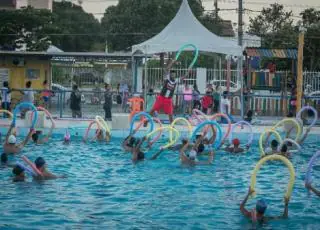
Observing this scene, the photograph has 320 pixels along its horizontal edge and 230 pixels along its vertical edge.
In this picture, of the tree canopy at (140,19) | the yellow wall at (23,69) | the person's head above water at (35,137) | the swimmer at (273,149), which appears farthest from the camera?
the tree canopy at (140,19)

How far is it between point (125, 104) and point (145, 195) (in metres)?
13.2

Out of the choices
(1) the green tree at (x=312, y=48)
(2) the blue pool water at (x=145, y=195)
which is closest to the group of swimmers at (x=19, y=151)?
(2) the blue pool water at (x=145, y=195)

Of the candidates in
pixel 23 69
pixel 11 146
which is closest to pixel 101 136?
pixel 11 146

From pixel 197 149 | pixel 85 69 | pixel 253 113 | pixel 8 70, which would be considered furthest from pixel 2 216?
pixel 85 69

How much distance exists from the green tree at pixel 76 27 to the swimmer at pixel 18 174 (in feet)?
157

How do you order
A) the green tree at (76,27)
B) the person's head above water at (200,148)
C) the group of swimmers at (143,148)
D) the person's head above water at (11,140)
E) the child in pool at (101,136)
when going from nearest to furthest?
the group of swimmers at (143,148) → the person's head above water at (11,140) → the person's head above water at (200,148) → the child in pool at (101,136) → the green tree at (76,27)

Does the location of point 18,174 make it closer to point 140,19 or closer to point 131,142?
point 131,142

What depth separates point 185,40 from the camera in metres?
22.7

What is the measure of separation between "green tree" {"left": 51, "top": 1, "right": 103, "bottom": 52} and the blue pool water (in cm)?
4511

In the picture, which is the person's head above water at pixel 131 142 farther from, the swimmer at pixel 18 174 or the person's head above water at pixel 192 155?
the swimmer at pixel 18 174

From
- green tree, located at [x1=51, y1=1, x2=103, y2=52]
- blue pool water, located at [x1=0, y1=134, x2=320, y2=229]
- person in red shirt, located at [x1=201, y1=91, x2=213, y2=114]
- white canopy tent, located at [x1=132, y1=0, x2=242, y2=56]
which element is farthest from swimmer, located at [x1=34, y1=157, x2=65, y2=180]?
green tree, located at [x1=51, y1=1, x2=103, y2=52]

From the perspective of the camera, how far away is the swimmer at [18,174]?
40.6ft

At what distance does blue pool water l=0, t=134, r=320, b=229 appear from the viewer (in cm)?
1000

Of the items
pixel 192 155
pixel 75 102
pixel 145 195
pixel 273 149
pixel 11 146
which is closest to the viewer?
pixel 145 195
